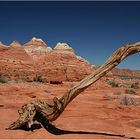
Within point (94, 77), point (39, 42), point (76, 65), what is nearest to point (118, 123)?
point (94, 77)

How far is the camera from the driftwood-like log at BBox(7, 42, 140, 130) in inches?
291

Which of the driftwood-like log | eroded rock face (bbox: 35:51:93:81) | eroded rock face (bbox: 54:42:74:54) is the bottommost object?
the driftwood-like log

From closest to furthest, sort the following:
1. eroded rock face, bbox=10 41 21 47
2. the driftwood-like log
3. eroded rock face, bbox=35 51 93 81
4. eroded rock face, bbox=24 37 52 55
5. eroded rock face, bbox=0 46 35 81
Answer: the driftwood-like log < eroded rock face, bbox=35 51 93 81 < eroded rock face, bbox=0 46 35 81 < eroded rock face, bbox=10 41 21 47 < eroded rock face, bbox=24 37 52 55

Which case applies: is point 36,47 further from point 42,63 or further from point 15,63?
point 15,63

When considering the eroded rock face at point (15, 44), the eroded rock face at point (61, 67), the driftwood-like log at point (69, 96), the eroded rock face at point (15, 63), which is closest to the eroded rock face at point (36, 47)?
the eroded rock face at point (15, 44)

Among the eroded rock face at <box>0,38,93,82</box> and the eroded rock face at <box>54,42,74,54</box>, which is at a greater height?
the eroded rock face at <box>54,42,74,54</box>

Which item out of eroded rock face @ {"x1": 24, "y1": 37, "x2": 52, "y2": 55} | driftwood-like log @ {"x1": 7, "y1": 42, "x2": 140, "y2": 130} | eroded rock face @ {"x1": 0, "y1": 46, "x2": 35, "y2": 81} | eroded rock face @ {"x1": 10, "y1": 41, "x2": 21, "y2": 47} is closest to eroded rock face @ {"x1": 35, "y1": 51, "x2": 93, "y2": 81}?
eroded rock face @ {"x1": 0, "y1": 46, "x2": 35, "y2": 81}

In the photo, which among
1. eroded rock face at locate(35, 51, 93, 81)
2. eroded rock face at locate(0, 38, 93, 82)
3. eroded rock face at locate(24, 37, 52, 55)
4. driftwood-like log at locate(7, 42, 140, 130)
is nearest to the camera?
driftwood-like log at locate(7, 42, 140, 130)

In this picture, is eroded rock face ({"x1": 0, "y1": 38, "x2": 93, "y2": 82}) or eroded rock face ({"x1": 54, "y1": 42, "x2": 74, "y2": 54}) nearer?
eroded rock face ({"x1": 0, "y1": 38, "x2": 93, "y2": 82})

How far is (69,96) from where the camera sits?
24.4 feet

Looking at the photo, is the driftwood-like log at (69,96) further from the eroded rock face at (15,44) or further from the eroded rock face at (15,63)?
the eroded rock face at (15,44)

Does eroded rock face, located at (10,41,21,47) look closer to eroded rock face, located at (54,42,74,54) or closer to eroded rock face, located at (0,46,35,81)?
eroded rock face, located at (0,46,35,81)

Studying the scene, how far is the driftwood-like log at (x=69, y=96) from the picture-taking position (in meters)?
7.38

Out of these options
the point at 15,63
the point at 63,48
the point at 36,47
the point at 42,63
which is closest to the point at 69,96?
the point at 15,63
